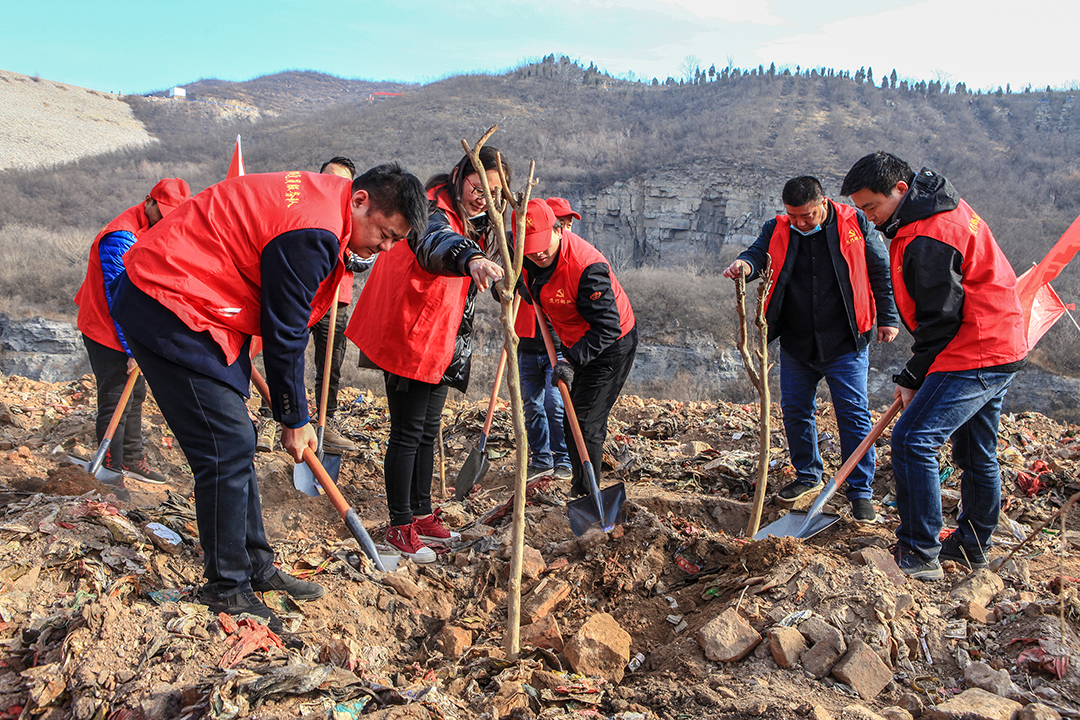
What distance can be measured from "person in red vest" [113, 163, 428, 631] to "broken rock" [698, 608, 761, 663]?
150 cm

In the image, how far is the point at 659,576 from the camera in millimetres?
2949

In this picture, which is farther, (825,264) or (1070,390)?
(1070,390)

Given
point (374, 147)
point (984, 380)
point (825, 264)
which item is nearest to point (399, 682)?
point (984, 380)

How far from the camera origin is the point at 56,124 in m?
35.6

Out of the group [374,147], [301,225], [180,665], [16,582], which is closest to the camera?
[180,665]

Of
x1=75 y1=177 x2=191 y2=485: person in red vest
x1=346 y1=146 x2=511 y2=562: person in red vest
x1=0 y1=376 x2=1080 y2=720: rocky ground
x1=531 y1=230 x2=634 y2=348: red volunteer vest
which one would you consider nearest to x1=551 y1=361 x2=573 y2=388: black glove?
x1=531 y1=230 x2=634 y2=348: red volunteer vest

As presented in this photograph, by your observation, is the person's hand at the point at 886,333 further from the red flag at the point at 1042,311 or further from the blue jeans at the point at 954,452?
the blue jeans at the point at 954,452

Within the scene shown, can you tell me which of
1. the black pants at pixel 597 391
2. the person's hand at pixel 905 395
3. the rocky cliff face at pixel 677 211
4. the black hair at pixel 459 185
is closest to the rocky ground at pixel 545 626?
the black pants at pixel 597 391

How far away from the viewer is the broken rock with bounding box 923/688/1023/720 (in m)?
1.80

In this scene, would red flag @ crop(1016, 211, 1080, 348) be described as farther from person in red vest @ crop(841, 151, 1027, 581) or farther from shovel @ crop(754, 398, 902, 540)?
shovel @ crop(754, 398, 902, 540)

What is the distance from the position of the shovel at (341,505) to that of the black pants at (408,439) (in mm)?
358

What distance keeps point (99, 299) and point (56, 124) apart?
42.2 metres

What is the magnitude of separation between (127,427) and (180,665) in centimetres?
300

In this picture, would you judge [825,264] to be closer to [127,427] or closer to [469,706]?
[469,706]
